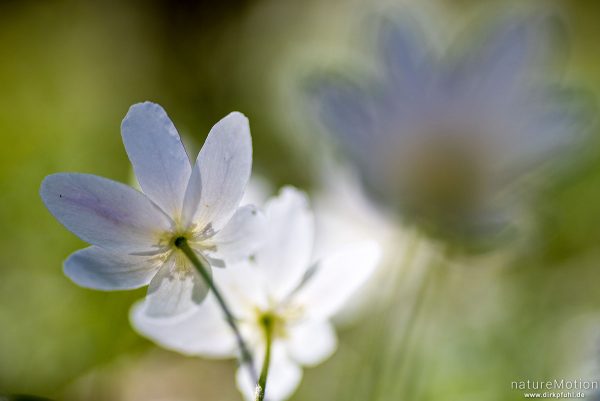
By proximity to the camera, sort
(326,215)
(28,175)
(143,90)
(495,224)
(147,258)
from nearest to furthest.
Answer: (147,258) → (495,224) → (326,215) → (28,175) → (143,90)

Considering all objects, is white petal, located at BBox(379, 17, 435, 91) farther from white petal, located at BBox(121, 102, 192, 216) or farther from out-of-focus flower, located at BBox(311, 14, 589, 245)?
white petal, located at BBox(121, 102, 192, 216)

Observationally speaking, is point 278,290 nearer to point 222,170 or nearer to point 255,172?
point 222,170

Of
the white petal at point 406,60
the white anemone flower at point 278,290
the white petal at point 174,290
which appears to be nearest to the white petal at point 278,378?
the white anemone flower at point 278,290

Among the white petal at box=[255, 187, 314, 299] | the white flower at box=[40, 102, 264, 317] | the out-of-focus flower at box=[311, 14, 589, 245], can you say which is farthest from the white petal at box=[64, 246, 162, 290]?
the out-of-focus flower at box=[311, 14, 589, 245]

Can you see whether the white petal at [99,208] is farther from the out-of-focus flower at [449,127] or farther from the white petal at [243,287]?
the out-of-focus flower at [449,127]

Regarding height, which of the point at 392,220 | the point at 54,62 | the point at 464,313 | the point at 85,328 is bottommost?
the point at 85,328

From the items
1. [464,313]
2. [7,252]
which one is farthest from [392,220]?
[7,252]

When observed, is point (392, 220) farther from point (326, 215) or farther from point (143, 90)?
point (143, 90)
